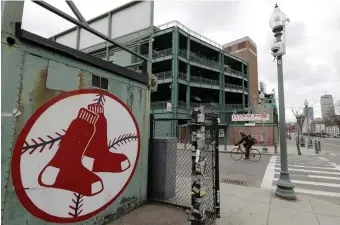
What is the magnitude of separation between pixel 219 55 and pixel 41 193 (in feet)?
122

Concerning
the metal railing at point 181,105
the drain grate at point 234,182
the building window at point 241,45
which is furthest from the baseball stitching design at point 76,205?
the building window at point 241,45

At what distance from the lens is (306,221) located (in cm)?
420

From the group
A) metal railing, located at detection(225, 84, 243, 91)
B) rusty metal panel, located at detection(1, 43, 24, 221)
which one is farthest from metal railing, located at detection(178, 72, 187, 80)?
rusty metal panel, located at detection(1, 43, 24, 221)

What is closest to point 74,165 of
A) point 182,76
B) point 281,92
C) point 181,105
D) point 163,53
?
point 281,92

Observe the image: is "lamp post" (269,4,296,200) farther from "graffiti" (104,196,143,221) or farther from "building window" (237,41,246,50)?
"building window" (237,41,246,50)

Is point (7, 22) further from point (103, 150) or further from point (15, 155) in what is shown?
point (103, 150)

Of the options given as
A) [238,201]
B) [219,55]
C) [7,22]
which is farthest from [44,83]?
[219,55]

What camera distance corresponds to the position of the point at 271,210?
15.5ft

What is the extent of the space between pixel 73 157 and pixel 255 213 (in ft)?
12.8

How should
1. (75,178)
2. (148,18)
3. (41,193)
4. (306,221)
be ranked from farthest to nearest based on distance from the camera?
(148,18) → (306,221) → (75,178) → (41,193)

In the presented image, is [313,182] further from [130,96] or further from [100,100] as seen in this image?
[100,100]

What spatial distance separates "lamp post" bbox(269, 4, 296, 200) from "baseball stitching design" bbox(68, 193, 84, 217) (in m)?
5.06

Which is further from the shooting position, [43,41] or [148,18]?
[148,18]

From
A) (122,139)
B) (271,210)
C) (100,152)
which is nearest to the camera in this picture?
(100,152)
